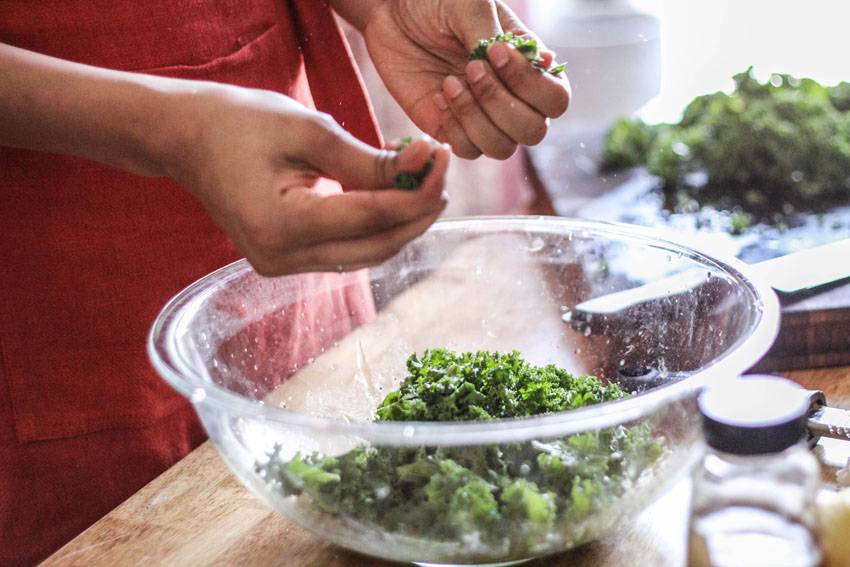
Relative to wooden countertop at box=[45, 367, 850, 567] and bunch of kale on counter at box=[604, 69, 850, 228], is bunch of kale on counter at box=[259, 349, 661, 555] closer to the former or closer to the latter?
wooden countertop at box=[45, 367, 850, 567]

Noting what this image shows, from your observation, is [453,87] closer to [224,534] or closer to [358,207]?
[358,207]

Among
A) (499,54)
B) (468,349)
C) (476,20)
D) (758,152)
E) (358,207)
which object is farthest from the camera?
(758,152)

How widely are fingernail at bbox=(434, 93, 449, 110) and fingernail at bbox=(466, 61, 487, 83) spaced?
0.08 m

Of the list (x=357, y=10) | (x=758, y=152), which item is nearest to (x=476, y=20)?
(x=357, y=10)

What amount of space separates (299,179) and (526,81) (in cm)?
34

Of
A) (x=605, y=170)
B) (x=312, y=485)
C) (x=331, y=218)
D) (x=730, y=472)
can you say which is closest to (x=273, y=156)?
(x=331, y=218)

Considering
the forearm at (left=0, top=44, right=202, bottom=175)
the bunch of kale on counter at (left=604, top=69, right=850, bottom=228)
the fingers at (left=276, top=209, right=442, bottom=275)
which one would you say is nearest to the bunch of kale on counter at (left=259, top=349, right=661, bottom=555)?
the fingers at (left=276, top=209, right=442, bottom=275)

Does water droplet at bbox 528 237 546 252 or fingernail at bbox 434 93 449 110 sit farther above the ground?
fingernail at bbox 434 93 449 110

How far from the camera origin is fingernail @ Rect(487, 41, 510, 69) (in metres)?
0.94

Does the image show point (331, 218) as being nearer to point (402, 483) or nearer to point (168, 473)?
point (402, 483)

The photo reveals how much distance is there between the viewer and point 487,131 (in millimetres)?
1008

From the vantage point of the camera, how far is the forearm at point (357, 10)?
3.86 ft

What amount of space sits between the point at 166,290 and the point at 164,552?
0.38 meters

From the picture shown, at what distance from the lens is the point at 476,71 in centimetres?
96
